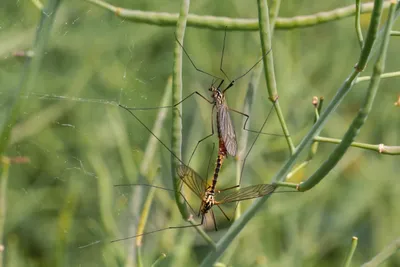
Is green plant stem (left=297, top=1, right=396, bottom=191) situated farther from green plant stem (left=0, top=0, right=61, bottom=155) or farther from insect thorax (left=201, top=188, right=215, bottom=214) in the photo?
green plant stem (left=0, top=0, right=61, bottom=155)

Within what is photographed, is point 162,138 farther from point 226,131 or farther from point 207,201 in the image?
point 207,201

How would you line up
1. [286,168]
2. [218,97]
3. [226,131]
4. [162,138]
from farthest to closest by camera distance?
[162,138] < [218,97] < [226,131] < [286,168]

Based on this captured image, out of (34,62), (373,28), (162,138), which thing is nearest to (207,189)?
(34,62)

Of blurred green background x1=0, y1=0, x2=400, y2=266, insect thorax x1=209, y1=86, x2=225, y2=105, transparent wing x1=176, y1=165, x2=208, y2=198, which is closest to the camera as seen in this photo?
transparent wing x1=176, y1=165, x2=208, y2=198

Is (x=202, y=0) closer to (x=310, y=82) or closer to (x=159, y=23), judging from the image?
(x=310, y=82)

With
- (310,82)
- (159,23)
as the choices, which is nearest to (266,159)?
(310,82)

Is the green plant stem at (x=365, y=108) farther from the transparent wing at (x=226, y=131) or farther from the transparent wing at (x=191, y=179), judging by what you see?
the transparent wing at (x=226, y=131)

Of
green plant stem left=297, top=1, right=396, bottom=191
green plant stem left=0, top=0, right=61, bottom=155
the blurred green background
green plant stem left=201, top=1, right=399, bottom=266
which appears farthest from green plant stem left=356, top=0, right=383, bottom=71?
the blurred green background
